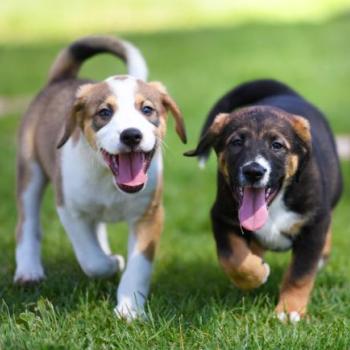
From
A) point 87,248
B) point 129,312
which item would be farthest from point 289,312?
point 87,248

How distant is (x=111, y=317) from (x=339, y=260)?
2288 millimetres

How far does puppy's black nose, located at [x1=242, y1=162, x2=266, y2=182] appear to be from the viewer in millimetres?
4188

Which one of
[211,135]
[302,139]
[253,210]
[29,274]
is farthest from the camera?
[29,274]

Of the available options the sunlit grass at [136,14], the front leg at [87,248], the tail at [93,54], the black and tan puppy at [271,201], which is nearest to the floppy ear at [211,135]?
the black and tan puppy at [271,201]

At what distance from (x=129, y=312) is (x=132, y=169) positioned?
77cm

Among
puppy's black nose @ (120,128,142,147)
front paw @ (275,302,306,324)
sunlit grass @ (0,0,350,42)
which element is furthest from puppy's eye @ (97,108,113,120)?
sunlit grass @ (0,0,350,42)

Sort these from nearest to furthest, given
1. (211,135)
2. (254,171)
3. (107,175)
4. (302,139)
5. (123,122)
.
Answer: (254,171)
(123,122)
(302,139)
(211,135)
(107,175)

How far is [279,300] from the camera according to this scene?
4.77 m

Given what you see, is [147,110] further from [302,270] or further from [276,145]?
[302,270]

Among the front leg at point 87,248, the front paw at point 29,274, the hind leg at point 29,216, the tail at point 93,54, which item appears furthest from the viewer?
the tail at point 93,54

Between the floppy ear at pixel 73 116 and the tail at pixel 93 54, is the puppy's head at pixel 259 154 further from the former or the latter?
the tail at pixel 93 54

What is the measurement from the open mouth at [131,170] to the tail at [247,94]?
1.07 m

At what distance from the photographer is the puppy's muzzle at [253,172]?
13.8 feet

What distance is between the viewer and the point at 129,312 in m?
4.43
